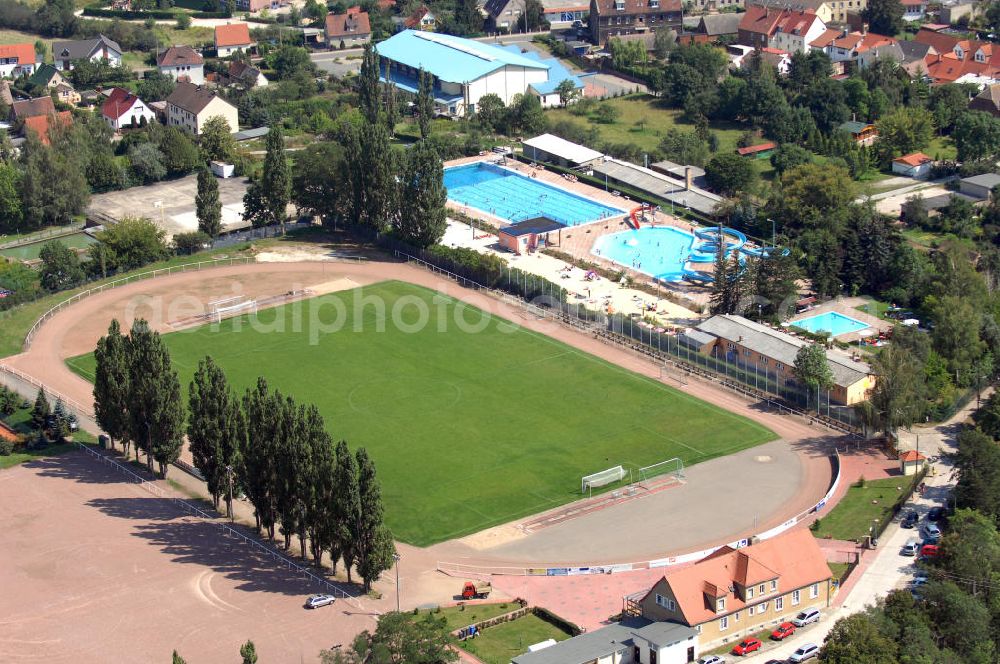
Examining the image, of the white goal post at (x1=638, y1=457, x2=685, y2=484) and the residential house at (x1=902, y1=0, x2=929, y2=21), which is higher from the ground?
the residential house at (x1=902, y1=0, x2=929, y2=21)

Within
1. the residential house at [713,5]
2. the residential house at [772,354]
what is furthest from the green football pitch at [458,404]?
the residential house at [713,5]

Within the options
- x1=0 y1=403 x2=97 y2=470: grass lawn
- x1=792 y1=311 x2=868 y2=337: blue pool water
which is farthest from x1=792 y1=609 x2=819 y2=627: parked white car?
x1=0 y1=403 x2=97 y2=470: grass lawn

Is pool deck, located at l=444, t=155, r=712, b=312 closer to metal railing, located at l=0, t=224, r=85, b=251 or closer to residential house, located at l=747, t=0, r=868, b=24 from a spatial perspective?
metal railing, located at l=0, t=224, r=85, b=251

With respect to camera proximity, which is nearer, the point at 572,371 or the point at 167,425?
the point at 167,425

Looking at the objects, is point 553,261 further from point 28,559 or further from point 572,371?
point 28,559

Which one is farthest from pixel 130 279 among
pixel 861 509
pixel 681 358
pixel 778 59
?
pixel 778 59

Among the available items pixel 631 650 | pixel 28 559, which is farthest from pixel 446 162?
pixel 631 650

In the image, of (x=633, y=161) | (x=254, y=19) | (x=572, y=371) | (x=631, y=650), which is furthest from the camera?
(x=254, y=19)

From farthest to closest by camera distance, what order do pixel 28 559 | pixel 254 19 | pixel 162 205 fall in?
pixel 254 19 < pixel 162 205 < pixel 28 559
